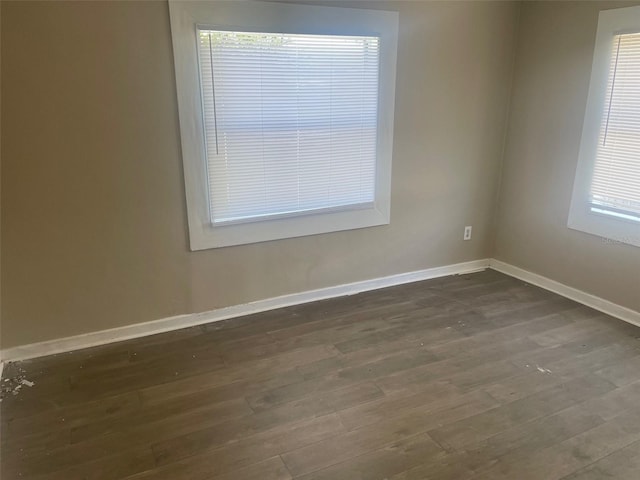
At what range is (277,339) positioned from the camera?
2871mm

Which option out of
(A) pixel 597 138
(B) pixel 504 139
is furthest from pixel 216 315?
(A) pixel 597 138

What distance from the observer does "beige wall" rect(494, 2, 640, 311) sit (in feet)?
10.3

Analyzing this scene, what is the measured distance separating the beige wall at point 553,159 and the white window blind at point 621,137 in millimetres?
189

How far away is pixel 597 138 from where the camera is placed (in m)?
3.11

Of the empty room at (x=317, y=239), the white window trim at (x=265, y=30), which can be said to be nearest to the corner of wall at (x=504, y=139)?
the empty room at (x=317, y=239)

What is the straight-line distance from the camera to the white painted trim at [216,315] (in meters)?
2.67

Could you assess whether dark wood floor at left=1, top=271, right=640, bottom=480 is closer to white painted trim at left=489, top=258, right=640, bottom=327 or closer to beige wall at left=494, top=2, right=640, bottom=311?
white painted trim at left=489, top=258, right=640, bottom=327

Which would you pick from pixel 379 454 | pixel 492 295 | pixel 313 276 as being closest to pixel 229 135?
pixel 313 276

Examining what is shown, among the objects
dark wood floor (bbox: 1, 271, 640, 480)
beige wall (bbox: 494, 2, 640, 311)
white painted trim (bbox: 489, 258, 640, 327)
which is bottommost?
dark wood floor (bbox: 1, 271, 640, 480)

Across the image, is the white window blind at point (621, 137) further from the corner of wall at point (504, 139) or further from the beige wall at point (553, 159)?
the corner of wall at point (504, 139)

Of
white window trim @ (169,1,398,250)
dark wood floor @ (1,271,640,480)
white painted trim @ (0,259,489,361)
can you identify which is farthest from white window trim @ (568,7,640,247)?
white window trim @ (169,1,398,250)

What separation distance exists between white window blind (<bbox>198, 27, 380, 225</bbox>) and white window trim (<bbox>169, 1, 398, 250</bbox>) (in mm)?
48

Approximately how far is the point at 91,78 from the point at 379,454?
2.30 meters

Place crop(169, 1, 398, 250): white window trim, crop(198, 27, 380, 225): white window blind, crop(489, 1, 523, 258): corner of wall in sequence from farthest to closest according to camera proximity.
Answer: crop(489, 1, 523, 258): corner of wall, crop(198, 27, 380, 225): white window blind, crop(169, 1, 398, 250): white window trim
